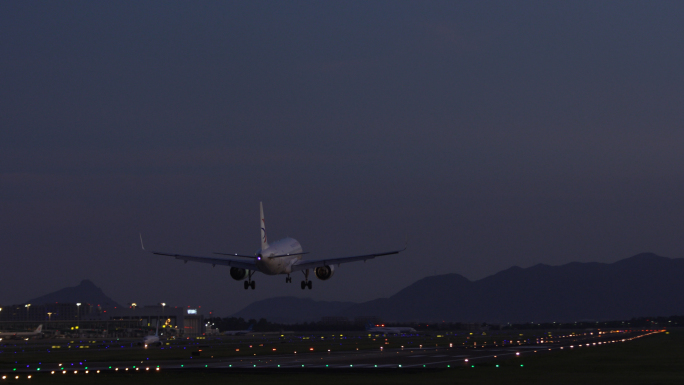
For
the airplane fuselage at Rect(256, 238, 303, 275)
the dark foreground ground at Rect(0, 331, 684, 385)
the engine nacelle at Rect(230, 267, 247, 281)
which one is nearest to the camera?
the dark foreground ground at Rect(0, 331, 684, 385)

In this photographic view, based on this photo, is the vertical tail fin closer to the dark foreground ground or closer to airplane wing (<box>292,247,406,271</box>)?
airplane wing (<box>292,247,406,271</box>)

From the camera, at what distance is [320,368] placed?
5119cm

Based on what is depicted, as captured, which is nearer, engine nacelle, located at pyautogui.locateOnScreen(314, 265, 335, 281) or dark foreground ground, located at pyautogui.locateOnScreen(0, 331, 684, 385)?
dark foreground ground, located at pyautogui.locateOnScreen(0, 331, 684, 385)

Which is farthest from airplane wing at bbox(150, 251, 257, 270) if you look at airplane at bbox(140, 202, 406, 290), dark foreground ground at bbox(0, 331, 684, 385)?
dark foreground ground at bbox(0, 331, 684, 385)

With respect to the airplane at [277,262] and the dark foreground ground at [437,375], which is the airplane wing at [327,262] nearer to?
the airplane at [277,262]

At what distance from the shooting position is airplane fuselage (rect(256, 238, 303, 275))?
72.8 metres

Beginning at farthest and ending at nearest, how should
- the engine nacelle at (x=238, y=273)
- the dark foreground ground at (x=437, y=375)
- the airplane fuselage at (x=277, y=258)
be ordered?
the engine nacelle at (x=238, y=273) → the airplane fuselage at (x=277, y=258) → the dark foreground ground at (x=437, y=375)

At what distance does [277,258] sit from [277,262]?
23.4 inches

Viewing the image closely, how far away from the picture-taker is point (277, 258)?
2906 inches

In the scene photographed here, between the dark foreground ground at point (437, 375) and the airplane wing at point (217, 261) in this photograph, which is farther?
the airplane wing at point (217, 261)

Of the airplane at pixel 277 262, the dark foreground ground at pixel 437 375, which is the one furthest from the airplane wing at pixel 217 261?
the dark foreground ground at pixel 437 375

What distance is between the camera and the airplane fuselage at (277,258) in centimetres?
7281

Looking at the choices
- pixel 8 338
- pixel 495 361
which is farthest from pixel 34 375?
pixel 8 338

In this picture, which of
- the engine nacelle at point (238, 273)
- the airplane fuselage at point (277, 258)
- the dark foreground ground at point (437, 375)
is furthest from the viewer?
the engine nacelle at point (238, 273)
